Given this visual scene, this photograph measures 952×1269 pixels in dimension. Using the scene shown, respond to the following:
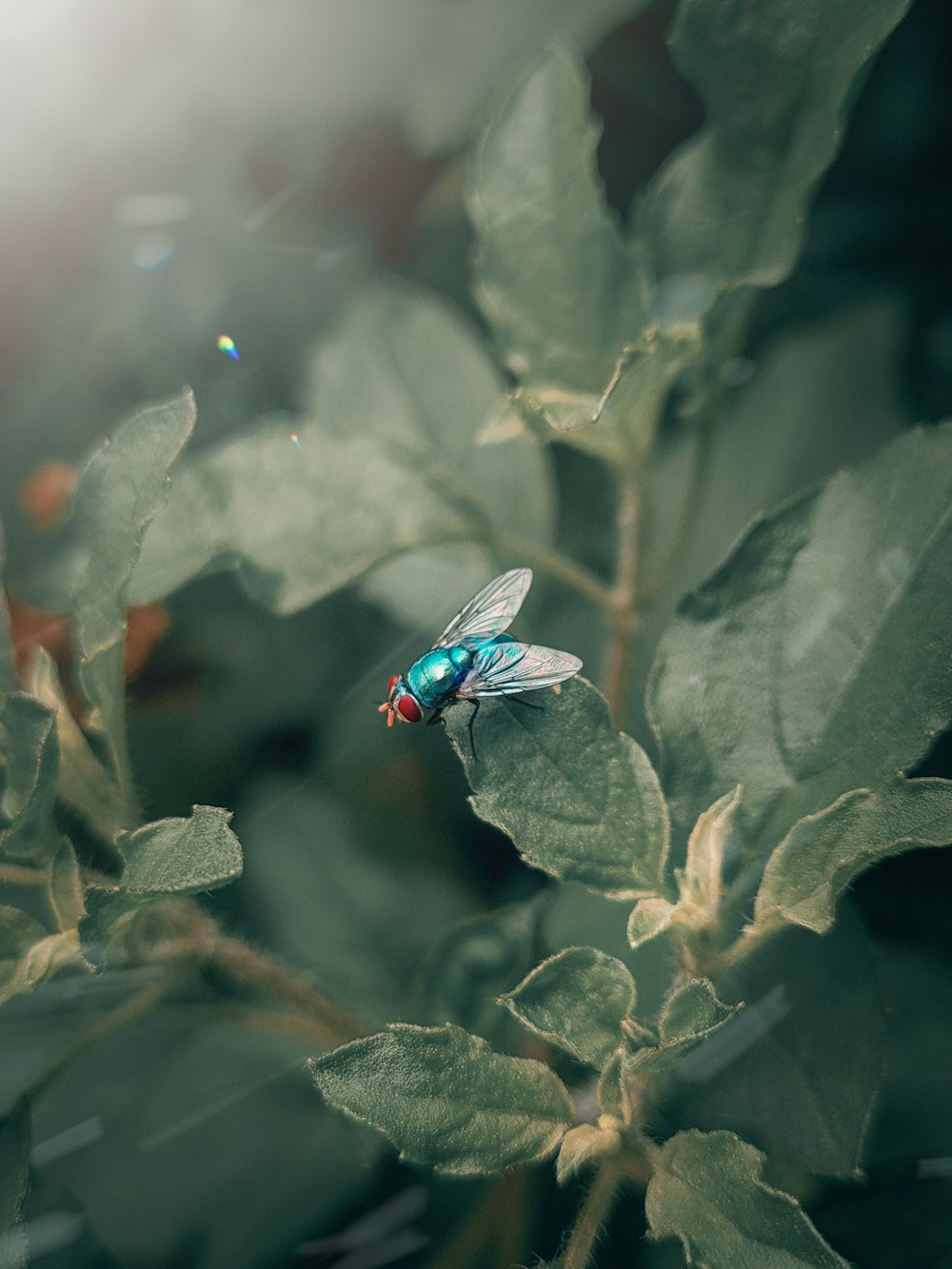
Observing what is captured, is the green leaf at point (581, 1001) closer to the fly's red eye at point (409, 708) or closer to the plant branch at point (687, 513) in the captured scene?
the fly's red eye at point (409, 708)

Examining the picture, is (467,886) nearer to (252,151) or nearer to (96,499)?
(96,499)

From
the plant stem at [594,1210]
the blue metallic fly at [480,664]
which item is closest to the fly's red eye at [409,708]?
the blue metallic fly at [480,664]

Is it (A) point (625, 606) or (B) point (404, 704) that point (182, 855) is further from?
(A) point (625, 606)

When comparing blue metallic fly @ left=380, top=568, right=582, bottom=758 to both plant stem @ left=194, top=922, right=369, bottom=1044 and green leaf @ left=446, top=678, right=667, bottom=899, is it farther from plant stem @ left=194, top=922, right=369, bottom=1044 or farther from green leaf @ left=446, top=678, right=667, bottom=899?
plant stem @ left=194, top=922, right=369, bottom=1044

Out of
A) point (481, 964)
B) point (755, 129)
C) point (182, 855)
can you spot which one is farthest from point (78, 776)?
point (755, 129)

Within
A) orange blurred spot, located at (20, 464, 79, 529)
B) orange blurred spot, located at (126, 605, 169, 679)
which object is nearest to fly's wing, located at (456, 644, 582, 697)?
orange blurred spot, located at (126, 605, 169, 679)

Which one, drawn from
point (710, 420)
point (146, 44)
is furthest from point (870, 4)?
point (146, 44)
